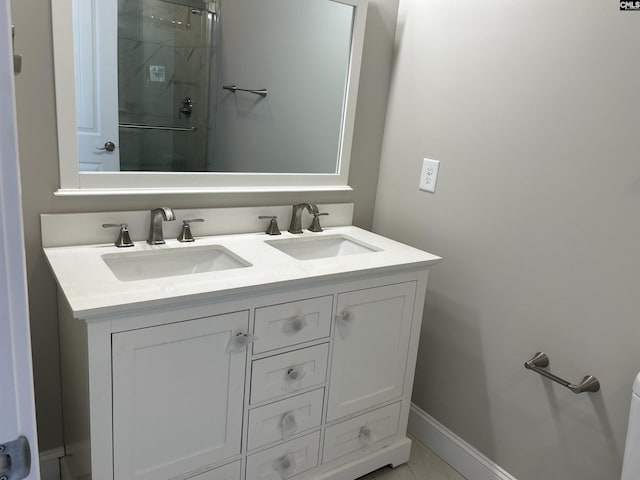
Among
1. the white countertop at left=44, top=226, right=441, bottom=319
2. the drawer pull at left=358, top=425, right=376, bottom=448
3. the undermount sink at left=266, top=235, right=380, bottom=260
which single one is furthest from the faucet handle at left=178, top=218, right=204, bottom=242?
the drawer pull at left=358, top=425, right=376, bottom=448

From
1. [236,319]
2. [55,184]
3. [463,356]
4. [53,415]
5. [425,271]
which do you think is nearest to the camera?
[236,319]

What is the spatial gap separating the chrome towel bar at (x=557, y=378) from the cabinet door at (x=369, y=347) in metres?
0.40

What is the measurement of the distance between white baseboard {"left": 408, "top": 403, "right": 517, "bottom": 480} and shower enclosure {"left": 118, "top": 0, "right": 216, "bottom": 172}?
1305mm

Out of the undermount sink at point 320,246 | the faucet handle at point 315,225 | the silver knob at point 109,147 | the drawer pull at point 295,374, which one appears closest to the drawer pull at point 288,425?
the drawer pull at point 295,374

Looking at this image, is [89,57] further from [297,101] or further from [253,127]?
[297,101]

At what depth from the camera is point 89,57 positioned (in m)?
1.41

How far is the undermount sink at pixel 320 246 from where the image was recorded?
69.9 inches

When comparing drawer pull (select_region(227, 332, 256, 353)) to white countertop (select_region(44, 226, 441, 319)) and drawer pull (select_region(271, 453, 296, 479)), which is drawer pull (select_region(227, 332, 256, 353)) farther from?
drawer pull (select_region(271, 453, 296, 479))

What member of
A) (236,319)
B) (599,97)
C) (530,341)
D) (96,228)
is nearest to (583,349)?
(530,341)

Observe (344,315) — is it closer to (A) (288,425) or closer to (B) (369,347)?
(B) (369,347)

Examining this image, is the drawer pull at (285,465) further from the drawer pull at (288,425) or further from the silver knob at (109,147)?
the silver knob at (109,147)

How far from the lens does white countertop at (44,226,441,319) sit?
43.1 inches

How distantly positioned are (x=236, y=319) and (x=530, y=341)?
37.6 inches

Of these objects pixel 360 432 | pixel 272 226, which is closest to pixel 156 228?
pixel 272 226
